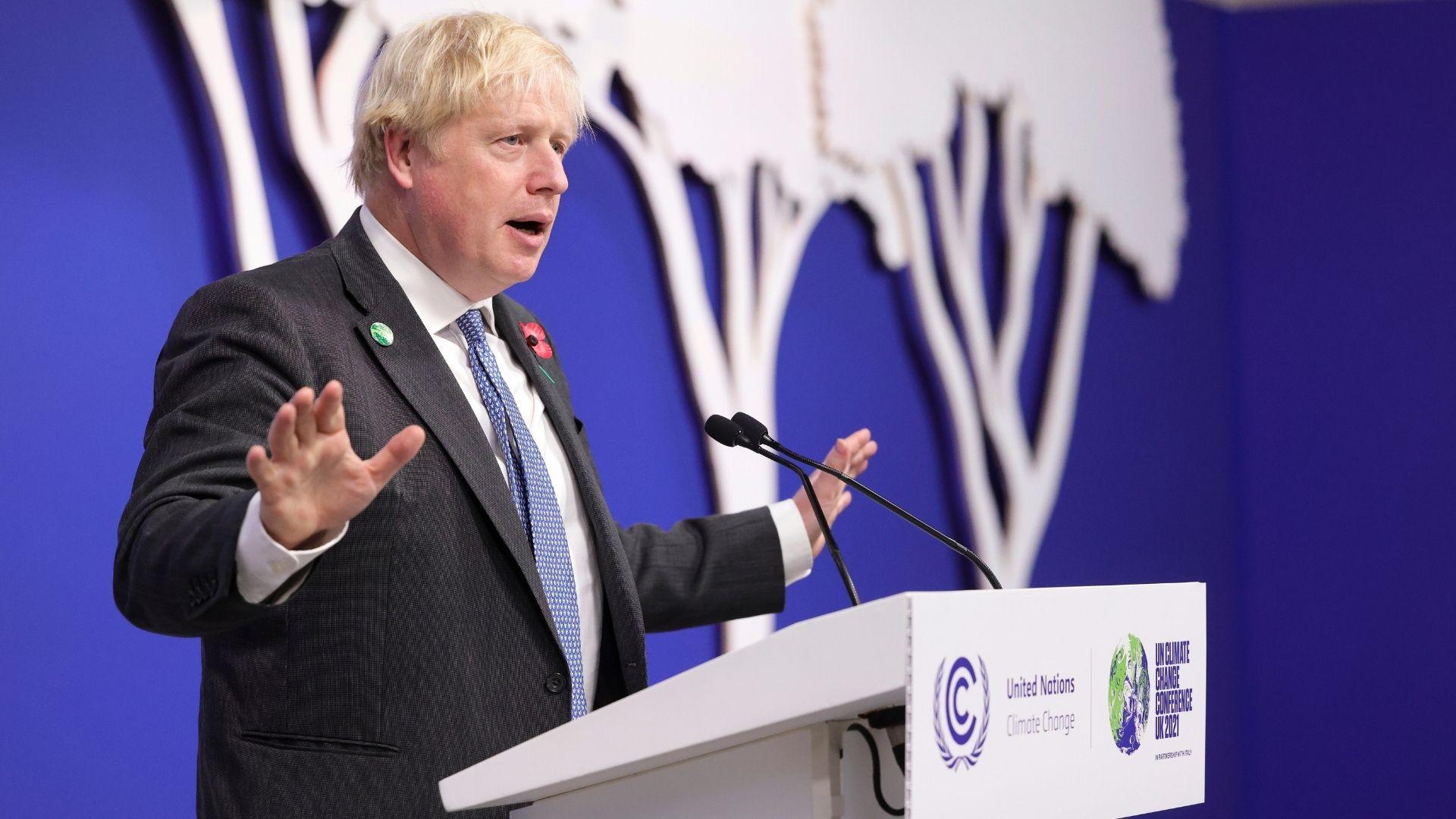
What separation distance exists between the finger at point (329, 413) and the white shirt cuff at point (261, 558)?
0.08 metres

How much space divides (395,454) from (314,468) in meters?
0.06

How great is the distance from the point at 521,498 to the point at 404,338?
21 cm

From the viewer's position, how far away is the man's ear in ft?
5.70

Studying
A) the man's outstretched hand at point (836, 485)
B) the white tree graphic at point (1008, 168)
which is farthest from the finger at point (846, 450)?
the white tree graphic at point (1008, 168)

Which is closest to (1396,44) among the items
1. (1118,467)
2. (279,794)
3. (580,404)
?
(1118,467)

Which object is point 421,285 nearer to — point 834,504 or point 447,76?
point 447,76

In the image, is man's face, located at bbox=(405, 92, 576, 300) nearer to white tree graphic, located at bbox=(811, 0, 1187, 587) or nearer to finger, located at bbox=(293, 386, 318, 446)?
finger, located at bbox=(293, 386, 318, 446)

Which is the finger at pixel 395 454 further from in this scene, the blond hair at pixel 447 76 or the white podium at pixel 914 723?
the blond hair at pixel 447 76

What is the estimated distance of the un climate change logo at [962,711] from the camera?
40.2 inches

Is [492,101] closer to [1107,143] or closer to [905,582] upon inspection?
[905,582]

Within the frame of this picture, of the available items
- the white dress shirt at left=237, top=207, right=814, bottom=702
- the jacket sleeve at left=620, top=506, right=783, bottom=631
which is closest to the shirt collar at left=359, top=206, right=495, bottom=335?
the white dress shirt at left=237, top=207, right=814, bottom=702

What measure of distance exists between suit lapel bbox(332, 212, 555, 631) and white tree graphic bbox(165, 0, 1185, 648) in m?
0.87

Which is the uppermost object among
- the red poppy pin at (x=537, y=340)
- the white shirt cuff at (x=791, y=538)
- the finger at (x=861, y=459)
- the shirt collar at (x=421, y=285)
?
the shirt collar at (x=421, y=285)

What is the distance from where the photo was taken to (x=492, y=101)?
171 cm
